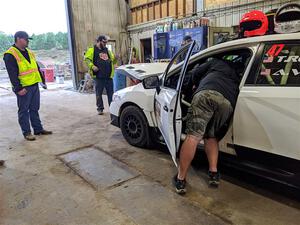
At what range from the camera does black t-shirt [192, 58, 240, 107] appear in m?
2.16

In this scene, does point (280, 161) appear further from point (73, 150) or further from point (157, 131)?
point (73, 150)

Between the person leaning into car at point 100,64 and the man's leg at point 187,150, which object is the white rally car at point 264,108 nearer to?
the man's leg at point 187,150

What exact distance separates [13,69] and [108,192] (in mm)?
2218

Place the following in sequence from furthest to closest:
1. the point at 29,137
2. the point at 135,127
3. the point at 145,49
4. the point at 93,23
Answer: the point at 145,49, the point at 93,23, the point at 29,137, the point at 135,127

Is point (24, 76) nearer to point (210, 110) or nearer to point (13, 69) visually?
point (13, 69)

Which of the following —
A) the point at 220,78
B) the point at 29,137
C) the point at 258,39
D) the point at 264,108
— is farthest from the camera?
the point at 29,137

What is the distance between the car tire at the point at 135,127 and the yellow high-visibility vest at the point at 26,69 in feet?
4.58

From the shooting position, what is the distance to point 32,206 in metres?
2.19

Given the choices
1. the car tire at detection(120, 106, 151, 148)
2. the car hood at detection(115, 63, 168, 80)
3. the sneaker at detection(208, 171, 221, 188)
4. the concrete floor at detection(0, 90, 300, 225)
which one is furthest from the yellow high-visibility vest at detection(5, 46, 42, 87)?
the sneaker at detection(208, 171, 221, 188)

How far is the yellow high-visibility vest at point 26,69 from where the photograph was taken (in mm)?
3527

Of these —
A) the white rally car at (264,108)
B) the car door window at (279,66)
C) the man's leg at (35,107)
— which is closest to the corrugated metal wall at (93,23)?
the man's leg at (35,107)

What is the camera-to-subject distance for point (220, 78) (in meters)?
2.20

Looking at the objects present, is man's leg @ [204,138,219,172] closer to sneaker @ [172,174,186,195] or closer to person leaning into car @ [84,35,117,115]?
sneaker @ [172,174,186,195]

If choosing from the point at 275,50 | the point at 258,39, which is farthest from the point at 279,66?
the point at 258,39
